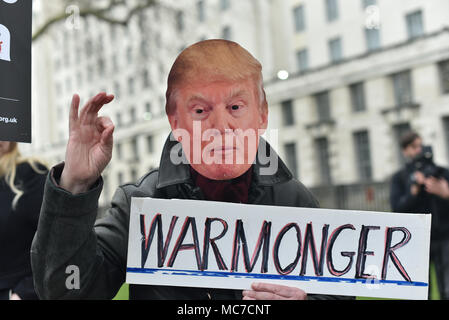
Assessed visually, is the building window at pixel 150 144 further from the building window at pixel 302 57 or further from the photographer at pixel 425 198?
the building window at pixel 302 57

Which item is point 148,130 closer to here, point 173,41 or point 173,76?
point 173,76

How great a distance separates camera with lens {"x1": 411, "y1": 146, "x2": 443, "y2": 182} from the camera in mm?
3840

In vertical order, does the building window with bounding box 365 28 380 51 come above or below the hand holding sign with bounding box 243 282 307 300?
above

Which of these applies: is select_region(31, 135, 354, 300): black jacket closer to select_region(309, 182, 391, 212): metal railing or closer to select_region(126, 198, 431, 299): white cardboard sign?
select_region(126, 198, 431, 299): white cardboard sign

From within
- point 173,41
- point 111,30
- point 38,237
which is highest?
point 111,30

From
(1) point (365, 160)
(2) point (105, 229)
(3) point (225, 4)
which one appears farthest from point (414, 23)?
(2) point (105, 229)

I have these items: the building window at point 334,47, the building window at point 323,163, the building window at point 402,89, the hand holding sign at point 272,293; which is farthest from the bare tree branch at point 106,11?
the building window at point 334,47

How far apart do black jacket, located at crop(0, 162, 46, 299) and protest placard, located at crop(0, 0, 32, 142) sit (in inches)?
31.0

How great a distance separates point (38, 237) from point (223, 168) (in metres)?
0.48

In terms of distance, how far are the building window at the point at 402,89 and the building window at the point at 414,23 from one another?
2138mm

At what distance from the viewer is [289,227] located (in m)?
1.44

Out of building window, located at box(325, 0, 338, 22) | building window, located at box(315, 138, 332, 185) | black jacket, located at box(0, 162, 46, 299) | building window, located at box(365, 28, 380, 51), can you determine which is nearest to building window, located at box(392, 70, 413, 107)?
building window, located at box(365, 28, 380, 51)

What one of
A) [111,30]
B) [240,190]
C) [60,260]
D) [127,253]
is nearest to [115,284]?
[127,253]

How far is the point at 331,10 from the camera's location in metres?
26.0
